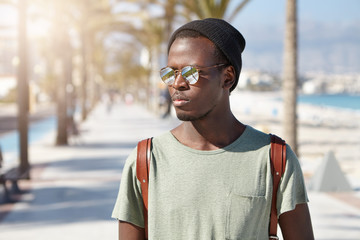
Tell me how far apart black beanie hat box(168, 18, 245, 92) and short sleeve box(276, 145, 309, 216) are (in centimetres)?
38

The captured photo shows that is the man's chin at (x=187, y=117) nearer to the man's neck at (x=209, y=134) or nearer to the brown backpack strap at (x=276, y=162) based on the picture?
the man's neck at (x=209, y=134)

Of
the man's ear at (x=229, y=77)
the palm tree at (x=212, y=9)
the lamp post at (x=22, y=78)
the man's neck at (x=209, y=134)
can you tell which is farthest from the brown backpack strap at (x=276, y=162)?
the palm tree at (x=212, y=9)

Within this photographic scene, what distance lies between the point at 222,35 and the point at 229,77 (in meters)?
0.17

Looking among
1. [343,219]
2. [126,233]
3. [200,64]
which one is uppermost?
[200,64]

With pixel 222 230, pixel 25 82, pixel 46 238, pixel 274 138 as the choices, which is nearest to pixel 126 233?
pixel 222 230

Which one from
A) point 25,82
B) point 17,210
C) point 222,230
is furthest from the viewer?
point 25,82

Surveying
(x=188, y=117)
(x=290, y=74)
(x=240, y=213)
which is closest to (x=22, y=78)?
(x=290, y=74)

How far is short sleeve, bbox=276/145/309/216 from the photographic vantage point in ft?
6.05

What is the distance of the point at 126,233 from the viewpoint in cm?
195

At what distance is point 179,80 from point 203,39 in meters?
0.17

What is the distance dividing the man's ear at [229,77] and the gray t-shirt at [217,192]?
0.71 feet

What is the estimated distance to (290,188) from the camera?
185cm

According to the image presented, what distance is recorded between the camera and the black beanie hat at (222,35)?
6.06 ft

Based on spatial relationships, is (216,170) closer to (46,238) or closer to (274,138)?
(274,138)
